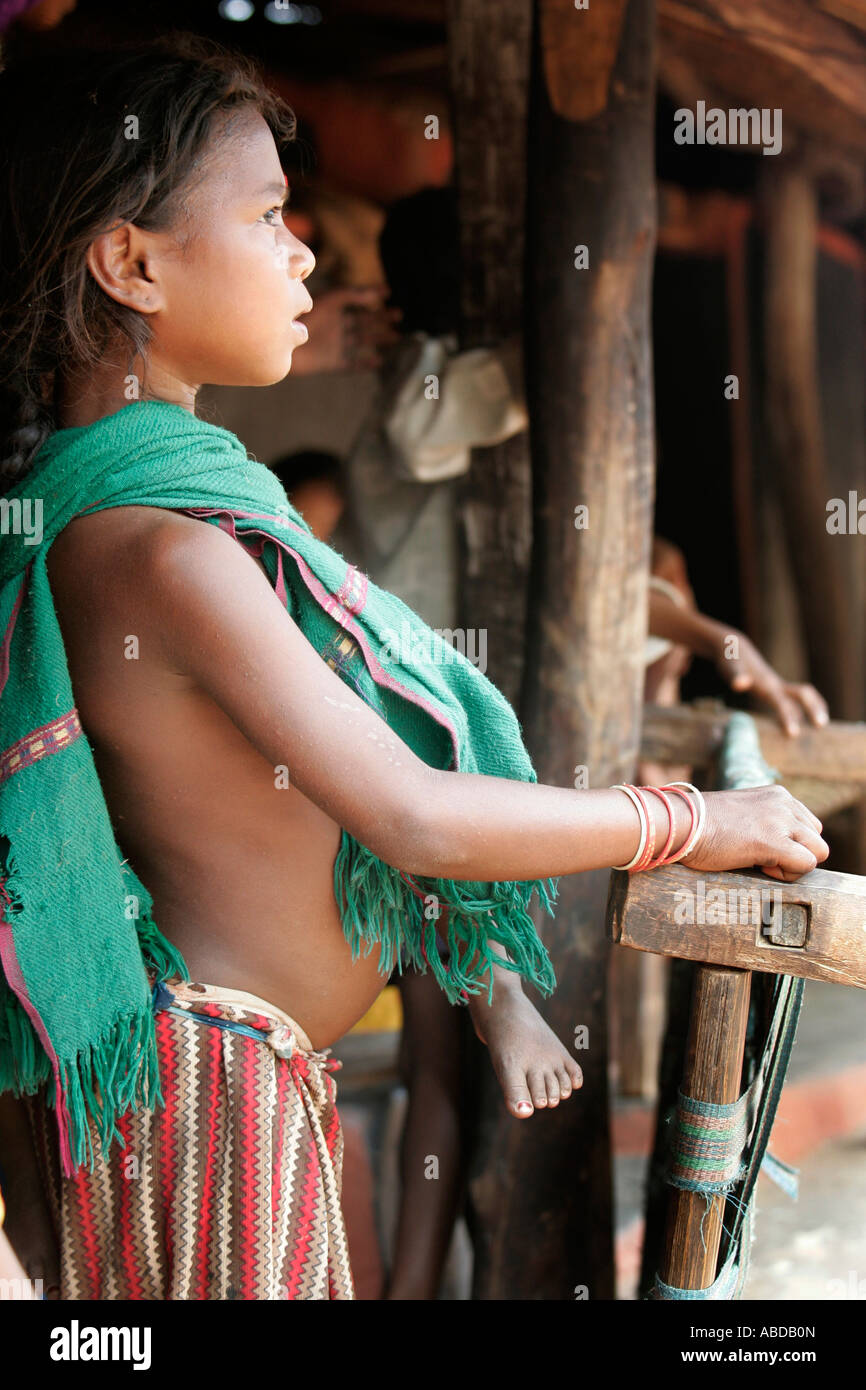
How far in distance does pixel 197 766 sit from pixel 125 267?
19.4 inches

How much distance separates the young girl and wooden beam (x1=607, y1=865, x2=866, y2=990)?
0.03 meters

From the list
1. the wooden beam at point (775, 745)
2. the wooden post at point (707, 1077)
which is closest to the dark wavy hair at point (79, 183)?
the wooden post at point (707, 1077)

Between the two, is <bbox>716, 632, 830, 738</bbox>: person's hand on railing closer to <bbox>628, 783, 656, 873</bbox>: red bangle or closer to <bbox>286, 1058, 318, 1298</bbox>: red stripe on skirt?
<bbox>628, 783, 656, 873</bbox>: red bangle

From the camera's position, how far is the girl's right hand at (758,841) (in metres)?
1.10

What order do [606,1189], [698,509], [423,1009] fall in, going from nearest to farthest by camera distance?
[423,1009] < [606,1189] < [698,509]

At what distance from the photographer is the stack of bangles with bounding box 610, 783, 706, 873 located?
1.09 meters

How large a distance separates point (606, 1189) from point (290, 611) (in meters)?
1.41

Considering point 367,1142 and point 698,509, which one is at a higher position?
point 698,509

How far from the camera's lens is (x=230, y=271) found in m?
1.12

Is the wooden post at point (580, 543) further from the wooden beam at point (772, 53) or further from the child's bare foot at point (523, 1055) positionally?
the wooden beam at point (772, 53)

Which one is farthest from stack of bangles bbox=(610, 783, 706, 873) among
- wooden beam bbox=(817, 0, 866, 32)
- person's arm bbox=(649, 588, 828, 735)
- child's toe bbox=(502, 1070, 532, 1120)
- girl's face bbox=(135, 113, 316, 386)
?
wooden beam bbox=(817, 0, 866, 32)

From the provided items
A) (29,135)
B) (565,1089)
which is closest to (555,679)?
(565,1089)

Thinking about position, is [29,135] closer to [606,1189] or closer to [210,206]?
[210,206]
